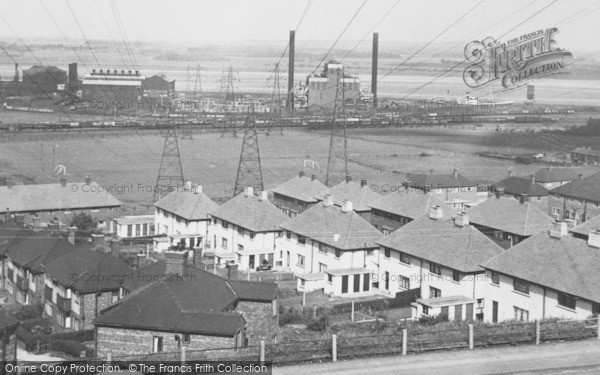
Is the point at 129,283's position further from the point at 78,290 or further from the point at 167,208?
the point at 167,208

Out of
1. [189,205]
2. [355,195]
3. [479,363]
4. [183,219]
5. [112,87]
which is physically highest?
[112,87]

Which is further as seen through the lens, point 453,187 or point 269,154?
point 269,154

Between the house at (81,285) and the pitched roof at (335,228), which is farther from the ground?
the pitched roof at (335,228)

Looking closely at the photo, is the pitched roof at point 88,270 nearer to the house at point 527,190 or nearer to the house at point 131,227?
the house at point 131,227

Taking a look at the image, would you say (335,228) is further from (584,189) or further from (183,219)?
(584,189)

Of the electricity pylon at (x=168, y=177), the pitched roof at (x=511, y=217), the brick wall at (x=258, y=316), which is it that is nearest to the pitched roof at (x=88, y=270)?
the brick wall at (x=258, y=316)

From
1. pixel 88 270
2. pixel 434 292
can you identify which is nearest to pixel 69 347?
pixel 88 270

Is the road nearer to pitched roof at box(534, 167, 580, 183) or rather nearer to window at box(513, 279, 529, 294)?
window at box(513, 279, 529, 294)
